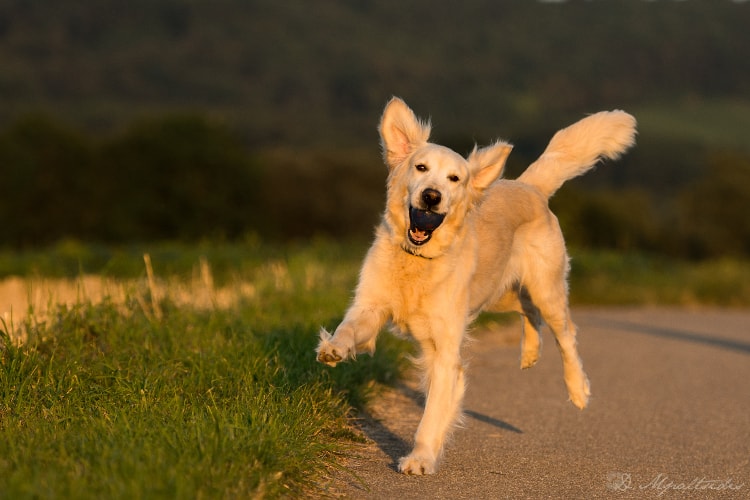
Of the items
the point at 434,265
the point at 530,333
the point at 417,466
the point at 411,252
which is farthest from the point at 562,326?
the point at 417,466

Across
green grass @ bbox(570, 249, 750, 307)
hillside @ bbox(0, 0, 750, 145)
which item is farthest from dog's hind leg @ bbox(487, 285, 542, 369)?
hillside @ bbox(0, 0, 750, 145)

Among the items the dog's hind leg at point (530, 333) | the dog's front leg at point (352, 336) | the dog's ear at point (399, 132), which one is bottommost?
the dog's hind leg at point (530, 333)

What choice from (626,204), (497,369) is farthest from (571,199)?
(497,369)

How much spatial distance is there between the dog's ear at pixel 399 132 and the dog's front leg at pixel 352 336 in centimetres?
97

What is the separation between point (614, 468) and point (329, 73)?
122320mm

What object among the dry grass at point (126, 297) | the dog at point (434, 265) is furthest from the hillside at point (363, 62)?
the dog at point (434, 265)

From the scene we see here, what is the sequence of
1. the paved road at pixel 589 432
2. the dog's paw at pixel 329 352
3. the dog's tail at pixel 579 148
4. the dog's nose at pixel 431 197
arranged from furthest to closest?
1. the dog's tail at pixel 579 148
2. the dog's nose at pixel 431 197
3. the paved road at pixel 589 432
4. the dog's paw at pixel 329 352

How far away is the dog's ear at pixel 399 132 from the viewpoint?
5777mm

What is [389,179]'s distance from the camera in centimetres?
570

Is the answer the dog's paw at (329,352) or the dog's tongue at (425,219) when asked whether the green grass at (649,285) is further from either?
the dog's paw at (329,352)

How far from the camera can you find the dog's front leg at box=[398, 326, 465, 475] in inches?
195

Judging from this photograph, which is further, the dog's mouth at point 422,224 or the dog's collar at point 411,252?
the dog's collar at point 411,252

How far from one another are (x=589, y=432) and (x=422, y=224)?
6.72ft

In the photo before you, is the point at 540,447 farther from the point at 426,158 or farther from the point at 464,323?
the point at 426,158
